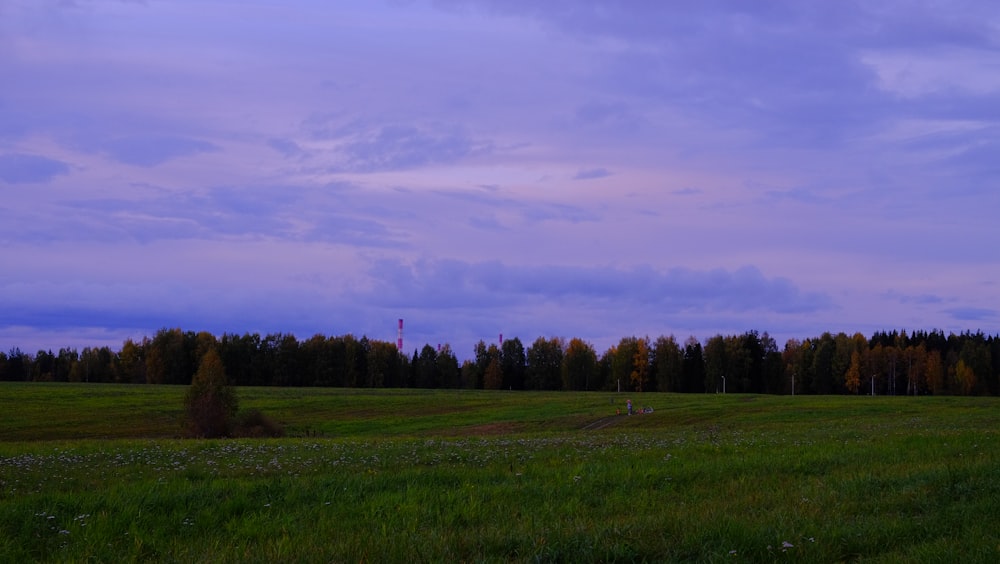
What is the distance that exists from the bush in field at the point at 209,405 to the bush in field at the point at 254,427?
1220 millimetres

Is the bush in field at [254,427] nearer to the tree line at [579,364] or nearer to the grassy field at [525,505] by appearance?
the grassy field at [525,505]

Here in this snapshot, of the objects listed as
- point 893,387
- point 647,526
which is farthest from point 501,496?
point 893,387

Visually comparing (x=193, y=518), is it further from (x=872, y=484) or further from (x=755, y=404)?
(x=755, y=404)

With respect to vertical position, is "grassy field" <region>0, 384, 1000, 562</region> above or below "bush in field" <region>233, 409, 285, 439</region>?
above

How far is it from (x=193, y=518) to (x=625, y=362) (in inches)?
6318

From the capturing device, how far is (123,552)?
28.6 ft

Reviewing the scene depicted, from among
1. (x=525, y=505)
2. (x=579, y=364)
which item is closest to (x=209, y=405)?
(x=525, y=505)

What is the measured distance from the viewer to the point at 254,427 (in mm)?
47062

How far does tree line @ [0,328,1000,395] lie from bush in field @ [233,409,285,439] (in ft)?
333

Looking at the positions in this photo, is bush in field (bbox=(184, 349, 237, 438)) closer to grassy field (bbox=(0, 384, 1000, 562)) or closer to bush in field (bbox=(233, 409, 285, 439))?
bush in field (bbox=(233, 409, 285, 439))

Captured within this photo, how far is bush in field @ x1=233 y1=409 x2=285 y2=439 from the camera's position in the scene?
46031 millimetres

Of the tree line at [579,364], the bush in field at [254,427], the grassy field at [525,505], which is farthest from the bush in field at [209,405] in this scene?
the tree line at [579,364]

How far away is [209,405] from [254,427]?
3.86 meters

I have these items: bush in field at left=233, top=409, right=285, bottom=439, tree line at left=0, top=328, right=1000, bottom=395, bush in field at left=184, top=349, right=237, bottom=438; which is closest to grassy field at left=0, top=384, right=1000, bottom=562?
bush in field at left=184, top=349, right=237, bottom=438
